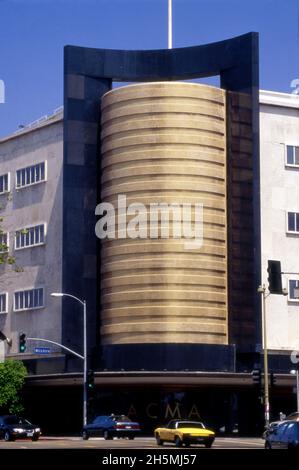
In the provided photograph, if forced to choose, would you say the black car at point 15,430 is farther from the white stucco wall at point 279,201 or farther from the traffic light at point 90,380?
the white stucco wall at point 279,201

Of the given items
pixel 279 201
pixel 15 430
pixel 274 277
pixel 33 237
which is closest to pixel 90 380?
pixel 15 430

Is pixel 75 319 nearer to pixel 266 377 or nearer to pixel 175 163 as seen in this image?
pixel 175 163

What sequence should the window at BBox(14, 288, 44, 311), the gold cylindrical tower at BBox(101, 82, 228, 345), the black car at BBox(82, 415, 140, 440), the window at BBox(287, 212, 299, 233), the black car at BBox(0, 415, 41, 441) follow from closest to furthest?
the black car at BBox(0, 415, 41, 441)
the black car at BBox(82, 415, 140, 440)
the gold cylindrical tower at BBox(101, 82, 228, 345)
the window at BBox(287, 212, 299, 233)
the window at BBox(14, 288, 44, 311)

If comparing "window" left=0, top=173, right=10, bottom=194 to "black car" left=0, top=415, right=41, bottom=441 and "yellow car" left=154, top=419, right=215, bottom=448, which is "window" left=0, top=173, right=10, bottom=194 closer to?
"black car" left=0, top=415, right=41, bottom=441

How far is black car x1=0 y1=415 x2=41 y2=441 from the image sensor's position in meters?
54.0

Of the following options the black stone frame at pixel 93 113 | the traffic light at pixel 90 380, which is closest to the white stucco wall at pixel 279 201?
the black stone frame at pixel 93 113

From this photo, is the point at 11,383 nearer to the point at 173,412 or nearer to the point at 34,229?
the point at 173,412

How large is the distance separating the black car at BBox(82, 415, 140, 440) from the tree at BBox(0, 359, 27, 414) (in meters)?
15.1

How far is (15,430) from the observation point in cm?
5422

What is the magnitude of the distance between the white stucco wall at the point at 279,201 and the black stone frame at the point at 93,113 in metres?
1.44

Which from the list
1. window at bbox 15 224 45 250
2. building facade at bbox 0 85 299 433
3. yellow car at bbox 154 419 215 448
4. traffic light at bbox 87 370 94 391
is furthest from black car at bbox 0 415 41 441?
Result: window at bbox 15 224 45 250
